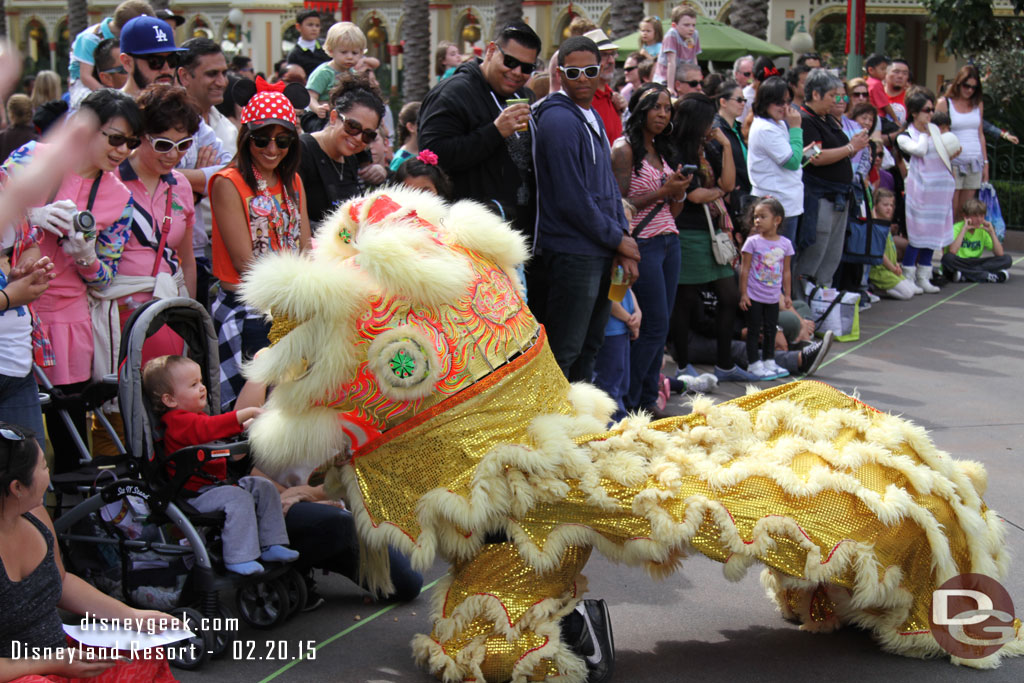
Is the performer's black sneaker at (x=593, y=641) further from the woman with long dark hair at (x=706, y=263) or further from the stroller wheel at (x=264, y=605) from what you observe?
the woman with long dark hair at (x=706, y=263)

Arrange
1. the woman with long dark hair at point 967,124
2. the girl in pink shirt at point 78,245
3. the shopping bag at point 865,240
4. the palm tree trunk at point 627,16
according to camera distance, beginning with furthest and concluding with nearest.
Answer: the palm tree trunk at point 627,16, the woman with long dark hair at point 967,124, the shopping bag at point 865,240, the girl in pink shirt at point 78,245

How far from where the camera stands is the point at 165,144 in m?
5.00

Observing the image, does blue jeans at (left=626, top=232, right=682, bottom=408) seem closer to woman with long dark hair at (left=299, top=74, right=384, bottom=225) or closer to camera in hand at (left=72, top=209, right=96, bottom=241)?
woman with long dark hair at (left=299, top=74, right=384, bottom=225)

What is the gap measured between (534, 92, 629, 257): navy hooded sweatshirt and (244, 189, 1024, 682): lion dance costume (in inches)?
78.2

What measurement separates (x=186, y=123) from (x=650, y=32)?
25.0 ft

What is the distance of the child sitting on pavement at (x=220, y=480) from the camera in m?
3.89

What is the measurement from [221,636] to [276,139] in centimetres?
235

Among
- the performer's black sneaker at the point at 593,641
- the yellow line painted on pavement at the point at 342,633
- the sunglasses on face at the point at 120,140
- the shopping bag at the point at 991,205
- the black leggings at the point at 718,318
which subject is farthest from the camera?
the shopping bag at the point at 991,205

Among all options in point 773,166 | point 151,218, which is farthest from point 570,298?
point 773,166

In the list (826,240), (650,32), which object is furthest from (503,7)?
(826,240)

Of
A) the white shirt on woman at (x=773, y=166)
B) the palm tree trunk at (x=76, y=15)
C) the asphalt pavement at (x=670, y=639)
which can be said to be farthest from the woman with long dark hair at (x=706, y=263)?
the palm tree trunk at (x=76, y=15)

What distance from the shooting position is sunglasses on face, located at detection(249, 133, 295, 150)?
5.13m

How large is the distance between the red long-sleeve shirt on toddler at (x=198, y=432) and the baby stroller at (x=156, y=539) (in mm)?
69

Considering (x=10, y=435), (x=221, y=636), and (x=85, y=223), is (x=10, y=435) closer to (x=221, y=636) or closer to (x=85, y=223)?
(x=221, y=636)
